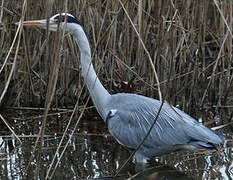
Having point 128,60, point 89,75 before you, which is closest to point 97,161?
point 89,75

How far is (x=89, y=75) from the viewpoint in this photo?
3816 millimetres

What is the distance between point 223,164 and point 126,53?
5.40 feet

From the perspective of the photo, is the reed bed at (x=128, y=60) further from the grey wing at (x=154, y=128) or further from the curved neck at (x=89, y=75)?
the grey wing at (x=154, y=128)

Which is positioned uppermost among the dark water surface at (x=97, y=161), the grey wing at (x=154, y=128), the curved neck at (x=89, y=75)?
the curved neck at (x=89, y=75)

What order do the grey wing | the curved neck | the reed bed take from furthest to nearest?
1. the reed bed
2. the curved neck
3. the grey wing

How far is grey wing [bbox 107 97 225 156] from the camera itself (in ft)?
11.6

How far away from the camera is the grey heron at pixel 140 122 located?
3531 mm

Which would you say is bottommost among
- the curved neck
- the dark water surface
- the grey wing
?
the dark water surface

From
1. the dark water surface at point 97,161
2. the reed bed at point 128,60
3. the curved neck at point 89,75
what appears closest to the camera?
the dark water surface at point 97,161

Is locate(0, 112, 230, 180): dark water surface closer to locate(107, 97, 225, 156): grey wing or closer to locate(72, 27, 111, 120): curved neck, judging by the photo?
locate(107, 97, 225, 156): grey wing

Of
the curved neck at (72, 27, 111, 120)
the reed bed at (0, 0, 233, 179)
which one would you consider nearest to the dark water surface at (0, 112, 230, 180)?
the curved neck at (72, 27, 111, 120)

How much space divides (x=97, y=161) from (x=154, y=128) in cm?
51

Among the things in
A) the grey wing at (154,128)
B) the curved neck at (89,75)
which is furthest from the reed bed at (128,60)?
the grey wing at (154,128)

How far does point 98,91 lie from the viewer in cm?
389
